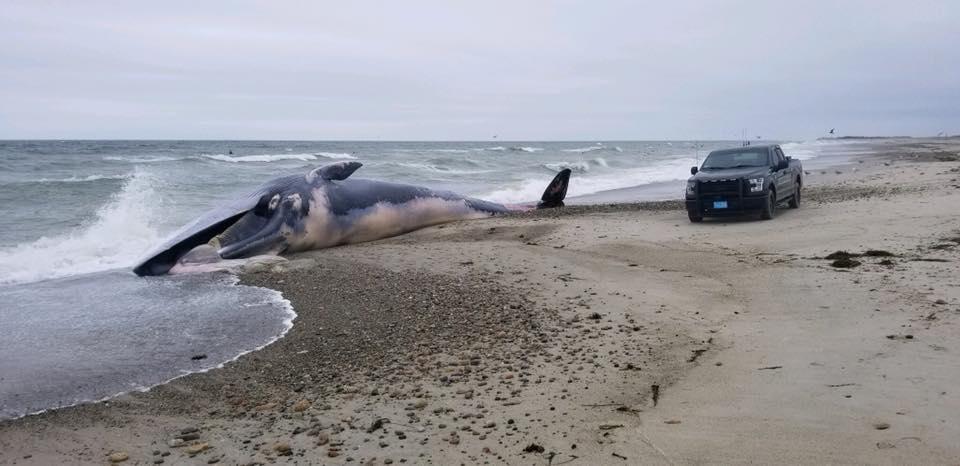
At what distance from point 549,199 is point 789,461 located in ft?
48.6

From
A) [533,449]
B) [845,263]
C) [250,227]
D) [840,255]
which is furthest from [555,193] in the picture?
[533,449]

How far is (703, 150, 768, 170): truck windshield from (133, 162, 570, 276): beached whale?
564 cm

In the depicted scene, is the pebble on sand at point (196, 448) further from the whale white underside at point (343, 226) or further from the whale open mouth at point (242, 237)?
the whale open mouth at point (242, 237)

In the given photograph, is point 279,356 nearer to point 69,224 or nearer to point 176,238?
point 176,238

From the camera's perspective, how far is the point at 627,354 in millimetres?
5754

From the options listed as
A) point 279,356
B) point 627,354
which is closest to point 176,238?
point 279,356

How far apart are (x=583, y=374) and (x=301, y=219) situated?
27.1 feet

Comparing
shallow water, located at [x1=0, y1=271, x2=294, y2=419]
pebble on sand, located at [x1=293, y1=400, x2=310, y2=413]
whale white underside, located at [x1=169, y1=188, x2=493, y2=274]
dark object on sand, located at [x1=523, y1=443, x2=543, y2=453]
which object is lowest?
shallow water, located at [x1=0, y1=271, x2=294, y2=419]

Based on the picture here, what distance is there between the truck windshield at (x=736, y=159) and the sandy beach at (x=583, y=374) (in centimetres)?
537

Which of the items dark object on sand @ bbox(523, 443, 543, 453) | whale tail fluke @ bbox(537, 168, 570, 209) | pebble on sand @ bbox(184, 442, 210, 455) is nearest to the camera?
dark object on sand @ bbox(523, 443, 543, 453)

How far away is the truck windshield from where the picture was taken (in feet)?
49.6

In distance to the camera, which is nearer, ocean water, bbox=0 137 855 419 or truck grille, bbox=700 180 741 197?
ocean water, bbox=0 137 855 419

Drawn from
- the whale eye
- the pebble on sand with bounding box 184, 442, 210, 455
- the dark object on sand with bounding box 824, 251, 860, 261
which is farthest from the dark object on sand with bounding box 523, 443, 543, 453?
the whale eye

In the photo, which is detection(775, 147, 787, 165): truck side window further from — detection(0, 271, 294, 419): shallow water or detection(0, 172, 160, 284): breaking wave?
detection(0, 172, 160, 284): breaking wave
